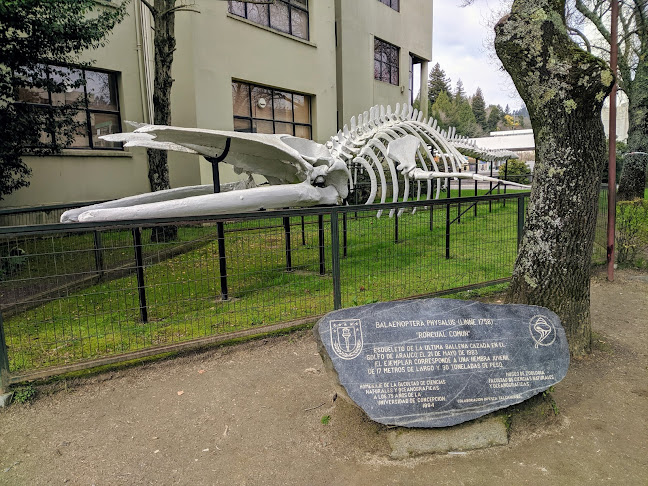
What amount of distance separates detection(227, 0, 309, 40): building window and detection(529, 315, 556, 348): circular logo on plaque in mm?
12925

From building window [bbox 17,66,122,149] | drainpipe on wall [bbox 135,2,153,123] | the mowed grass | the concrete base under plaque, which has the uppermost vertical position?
drainpipe on wall [bbox 135,2,153,123]

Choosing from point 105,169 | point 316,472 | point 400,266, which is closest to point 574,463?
point 316,472

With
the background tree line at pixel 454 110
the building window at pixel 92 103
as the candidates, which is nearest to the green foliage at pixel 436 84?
the background tree line at pixel 454 110

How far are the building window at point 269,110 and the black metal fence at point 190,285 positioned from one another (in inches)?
225

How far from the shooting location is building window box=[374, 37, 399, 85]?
70.0 ft

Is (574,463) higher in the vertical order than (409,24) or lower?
lower

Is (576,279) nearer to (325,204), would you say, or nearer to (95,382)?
(325,204)

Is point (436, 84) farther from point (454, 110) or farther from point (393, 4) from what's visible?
point (393, 4)

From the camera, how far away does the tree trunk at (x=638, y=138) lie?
47.2 feet

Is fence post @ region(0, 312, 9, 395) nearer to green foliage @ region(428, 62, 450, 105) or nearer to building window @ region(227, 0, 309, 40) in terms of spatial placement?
building window @ region(227, 0, 309, 40)

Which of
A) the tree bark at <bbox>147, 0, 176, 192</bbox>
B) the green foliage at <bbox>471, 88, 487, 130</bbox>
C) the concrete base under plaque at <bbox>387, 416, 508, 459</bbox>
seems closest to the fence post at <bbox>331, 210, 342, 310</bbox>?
the concrete base under plaque at <bbox>387, 416, 508, 459</bbox>

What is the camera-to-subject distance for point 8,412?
3.65m

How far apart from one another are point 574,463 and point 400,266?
521cm

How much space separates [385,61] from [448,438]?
70.6ft
